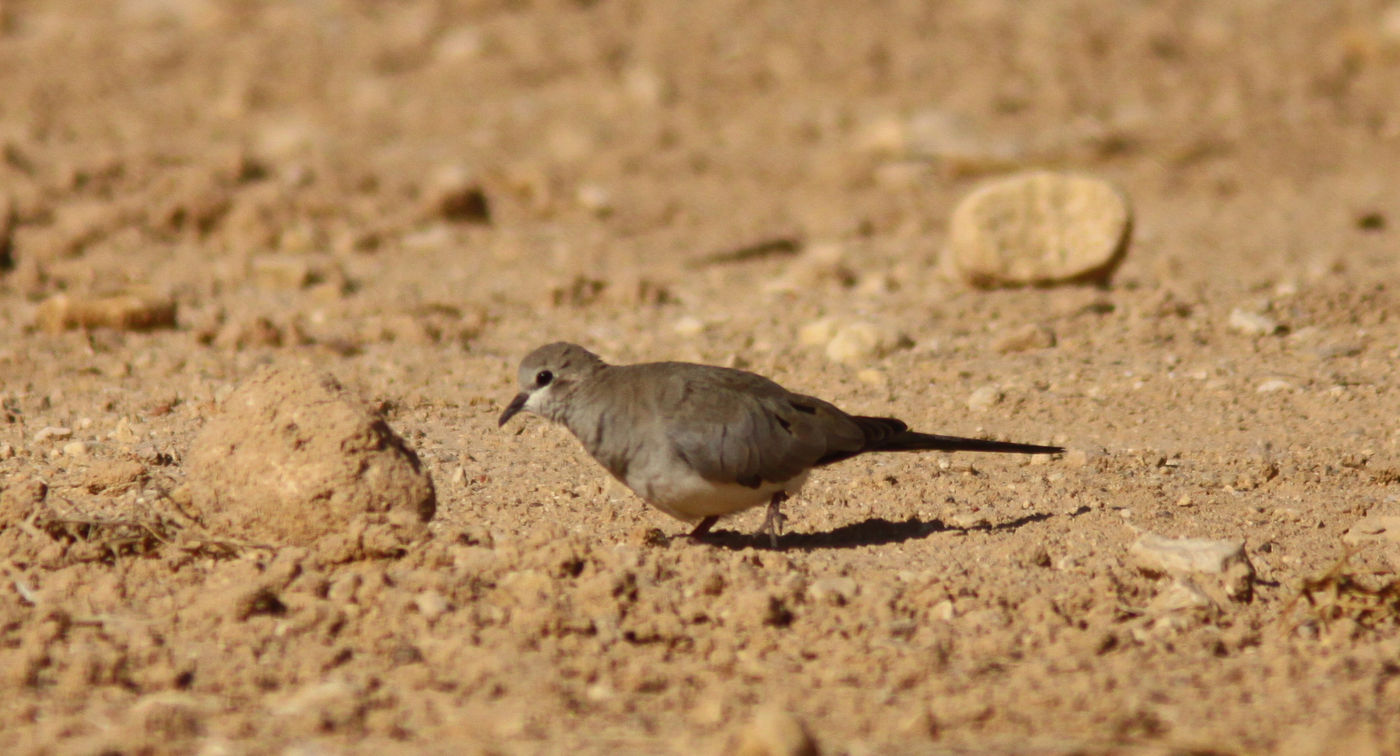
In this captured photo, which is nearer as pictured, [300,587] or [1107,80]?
[300,587]

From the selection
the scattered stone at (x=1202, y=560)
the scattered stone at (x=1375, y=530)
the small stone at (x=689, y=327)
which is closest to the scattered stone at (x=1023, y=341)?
the small stone at (x=689, y=327)

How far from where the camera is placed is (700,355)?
278 inches

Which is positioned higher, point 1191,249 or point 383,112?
point 383,112

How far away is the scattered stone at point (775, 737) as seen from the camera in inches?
122

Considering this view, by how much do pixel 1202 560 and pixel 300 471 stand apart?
252 centimetres

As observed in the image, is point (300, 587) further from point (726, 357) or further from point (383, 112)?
point (383, 112)

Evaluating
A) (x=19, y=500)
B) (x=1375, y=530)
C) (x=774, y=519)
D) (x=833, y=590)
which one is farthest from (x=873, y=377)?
(x=19, y=500)

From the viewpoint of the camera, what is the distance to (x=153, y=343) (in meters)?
7.21

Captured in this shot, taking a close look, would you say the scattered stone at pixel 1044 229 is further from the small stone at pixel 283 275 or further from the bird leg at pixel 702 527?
the small stone at pixel 283 275

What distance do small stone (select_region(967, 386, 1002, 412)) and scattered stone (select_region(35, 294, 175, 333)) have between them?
383cm

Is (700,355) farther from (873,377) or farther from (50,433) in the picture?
(50,433)

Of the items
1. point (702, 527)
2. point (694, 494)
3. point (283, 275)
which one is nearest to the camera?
point (694, 494)

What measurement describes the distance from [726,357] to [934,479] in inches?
66.9

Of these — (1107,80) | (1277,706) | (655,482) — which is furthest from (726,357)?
(1107,80)
